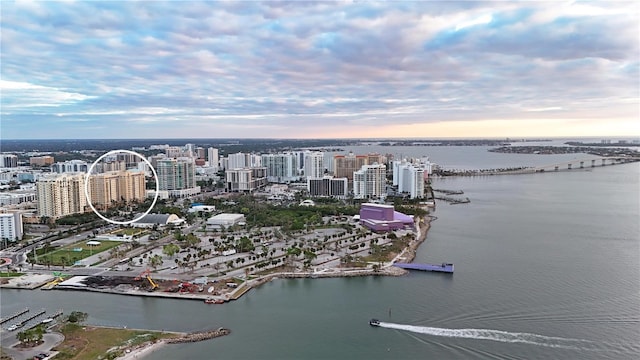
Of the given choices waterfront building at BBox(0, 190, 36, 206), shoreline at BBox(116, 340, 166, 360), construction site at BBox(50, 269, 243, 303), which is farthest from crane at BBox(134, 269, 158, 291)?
waterfront building at BBox(0, 190, 36, 206)

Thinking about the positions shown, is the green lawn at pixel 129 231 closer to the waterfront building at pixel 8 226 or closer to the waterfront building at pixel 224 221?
the waterfront building at pixel 224 221

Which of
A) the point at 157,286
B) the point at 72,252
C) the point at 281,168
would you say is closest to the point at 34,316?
the point at 157,286

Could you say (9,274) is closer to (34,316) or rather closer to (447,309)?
(34,316)

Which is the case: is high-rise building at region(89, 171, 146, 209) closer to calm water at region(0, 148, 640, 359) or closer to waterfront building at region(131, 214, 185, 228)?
waterfront building at region(131, 214, 185, 228)

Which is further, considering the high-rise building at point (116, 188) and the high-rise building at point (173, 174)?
the high-rise building at point (173, 174)

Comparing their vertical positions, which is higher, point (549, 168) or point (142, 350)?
point (549, 168)

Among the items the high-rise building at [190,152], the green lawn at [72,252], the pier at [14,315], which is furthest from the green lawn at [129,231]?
the high-rise building at [190,152]
